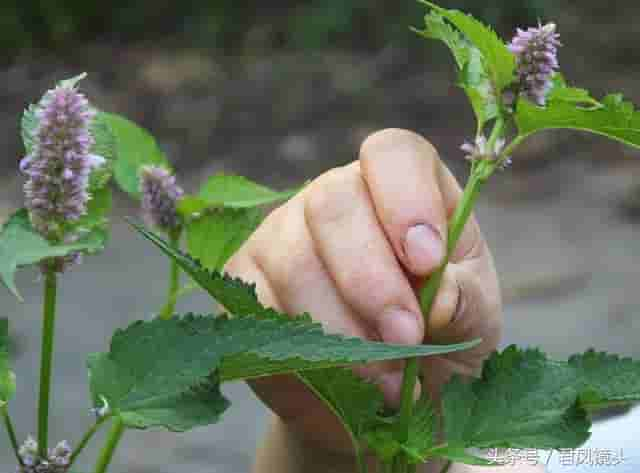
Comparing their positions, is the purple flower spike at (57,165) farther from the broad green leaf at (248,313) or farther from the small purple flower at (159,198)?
the small purple flower at (159,198)

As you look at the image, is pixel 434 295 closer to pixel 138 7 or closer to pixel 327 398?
pixel 327 398

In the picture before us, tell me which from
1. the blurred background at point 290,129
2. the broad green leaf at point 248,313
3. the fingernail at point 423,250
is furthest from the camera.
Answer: the blurred background at point 290,129

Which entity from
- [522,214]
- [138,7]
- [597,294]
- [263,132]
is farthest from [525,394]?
[138,7]

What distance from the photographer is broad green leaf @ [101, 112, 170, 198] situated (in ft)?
1.46

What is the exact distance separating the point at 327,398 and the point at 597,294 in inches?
84.2

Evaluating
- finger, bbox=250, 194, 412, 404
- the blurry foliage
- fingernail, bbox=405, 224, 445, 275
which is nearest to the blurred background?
the blurry foliage

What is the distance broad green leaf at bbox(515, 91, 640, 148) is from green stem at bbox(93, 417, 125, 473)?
5.5 inches

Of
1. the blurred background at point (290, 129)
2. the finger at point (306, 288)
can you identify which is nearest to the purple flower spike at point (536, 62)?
the finger at point (306, 288)

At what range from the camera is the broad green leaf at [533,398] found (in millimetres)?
289

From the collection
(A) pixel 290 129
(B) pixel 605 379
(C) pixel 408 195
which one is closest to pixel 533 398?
(B) pixel 605 379

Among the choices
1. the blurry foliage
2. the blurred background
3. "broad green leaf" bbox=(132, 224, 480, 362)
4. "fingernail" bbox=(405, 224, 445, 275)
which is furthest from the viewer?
the blurry foliage

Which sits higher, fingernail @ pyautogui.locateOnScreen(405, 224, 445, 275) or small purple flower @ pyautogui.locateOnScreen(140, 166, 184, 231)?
small purple flower @ pyautogui.locateOnScreen(140, 166, 184, 231)

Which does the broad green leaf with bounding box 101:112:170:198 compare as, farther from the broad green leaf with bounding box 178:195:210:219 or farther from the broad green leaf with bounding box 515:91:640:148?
the broad green leaf with bounding box 515:91:640:148

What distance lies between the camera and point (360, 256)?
399 millimetres
